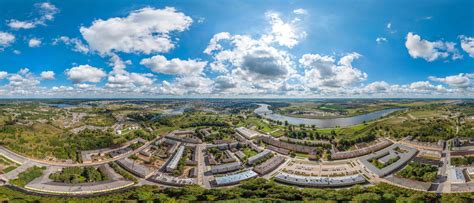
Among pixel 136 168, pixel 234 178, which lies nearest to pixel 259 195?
pixel 234 178

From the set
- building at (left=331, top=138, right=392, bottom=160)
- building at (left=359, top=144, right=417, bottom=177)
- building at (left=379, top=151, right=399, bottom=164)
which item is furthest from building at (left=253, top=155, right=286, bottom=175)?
building at (left=379, top=151, right=399, bottom=164)

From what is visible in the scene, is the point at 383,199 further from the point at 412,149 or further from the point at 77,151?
the point at 77,151

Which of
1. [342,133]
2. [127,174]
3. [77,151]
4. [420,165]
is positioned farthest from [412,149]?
[77,151]

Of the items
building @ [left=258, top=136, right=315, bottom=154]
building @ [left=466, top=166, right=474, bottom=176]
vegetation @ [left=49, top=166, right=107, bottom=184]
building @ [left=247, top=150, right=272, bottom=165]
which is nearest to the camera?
building @ [left=466, top=166, right=474, bottom=176]

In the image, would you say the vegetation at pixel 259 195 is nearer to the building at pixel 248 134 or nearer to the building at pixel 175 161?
the building at pixel 175 161

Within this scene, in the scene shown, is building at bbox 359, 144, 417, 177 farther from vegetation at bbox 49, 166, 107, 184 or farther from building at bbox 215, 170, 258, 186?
vegetation at bbox 49, 166, 107, 184

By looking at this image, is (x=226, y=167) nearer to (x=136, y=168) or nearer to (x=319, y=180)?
(x=319, y=180)
